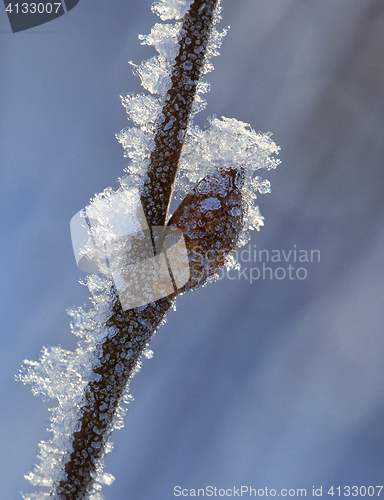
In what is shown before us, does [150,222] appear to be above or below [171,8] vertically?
below

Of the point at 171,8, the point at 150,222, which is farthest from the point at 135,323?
the point at 171,8

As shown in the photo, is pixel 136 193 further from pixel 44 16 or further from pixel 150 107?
pixel 44 16

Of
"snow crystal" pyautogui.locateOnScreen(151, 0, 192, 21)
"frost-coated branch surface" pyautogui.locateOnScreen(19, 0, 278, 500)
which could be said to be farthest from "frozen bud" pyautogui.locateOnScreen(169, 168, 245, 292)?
"snow crystal" pyautogui.locateOnScreen(151, 0, 192, 21)

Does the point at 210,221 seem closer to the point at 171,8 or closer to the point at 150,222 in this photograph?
the point at 150,222

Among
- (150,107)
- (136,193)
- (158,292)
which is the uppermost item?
(150,107)

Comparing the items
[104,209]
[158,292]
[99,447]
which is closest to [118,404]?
[99,447]

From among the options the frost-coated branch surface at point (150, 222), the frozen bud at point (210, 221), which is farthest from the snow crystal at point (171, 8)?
the frozen bud at point (210, 221)

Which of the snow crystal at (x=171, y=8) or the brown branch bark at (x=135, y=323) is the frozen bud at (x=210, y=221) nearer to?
the brown branch bark at (x=135, y=323)

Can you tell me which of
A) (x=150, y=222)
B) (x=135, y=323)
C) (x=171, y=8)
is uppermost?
(x=171, y=8)
